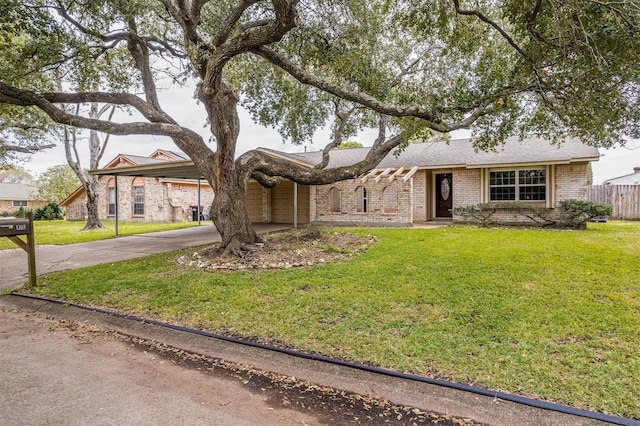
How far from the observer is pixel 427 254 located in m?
7.67

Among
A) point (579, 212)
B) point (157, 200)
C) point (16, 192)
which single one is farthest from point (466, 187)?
point (16, 192)

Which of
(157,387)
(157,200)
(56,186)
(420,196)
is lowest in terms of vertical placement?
(157,387)

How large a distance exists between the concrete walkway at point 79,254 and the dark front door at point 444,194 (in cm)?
993

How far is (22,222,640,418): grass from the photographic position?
3.33 meters

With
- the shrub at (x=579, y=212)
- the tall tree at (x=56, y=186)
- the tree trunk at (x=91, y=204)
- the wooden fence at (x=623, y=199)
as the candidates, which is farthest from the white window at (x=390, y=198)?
the tall tree at (x=56, y=186)

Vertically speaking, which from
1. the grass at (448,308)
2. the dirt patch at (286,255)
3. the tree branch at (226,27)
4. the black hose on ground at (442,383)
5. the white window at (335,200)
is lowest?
the black hose on ground at (442,383)

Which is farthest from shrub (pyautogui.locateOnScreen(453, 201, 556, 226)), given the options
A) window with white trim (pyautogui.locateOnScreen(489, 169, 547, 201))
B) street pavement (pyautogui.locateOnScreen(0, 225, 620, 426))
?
street pavement (pyautogui.locateOnScreen(0, 225, 620, 426))

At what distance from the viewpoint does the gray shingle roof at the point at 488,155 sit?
13148 mm

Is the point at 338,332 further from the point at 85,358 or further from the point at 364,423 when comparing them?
the point at 85,358

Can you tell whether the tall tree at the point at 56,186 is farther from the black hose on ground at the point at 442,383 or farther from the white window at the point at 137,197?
the black hose on ground at the point at 442,383

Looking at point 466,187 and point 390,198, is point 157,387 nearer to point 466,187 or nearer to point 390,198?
point 390,198

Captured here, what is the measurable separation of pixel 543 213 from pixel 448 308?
9984mm

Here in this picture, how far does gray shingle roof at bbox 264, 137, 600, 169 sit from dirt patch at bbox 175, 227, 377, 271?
5.13 m

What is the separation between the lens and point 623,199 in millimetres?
16516
